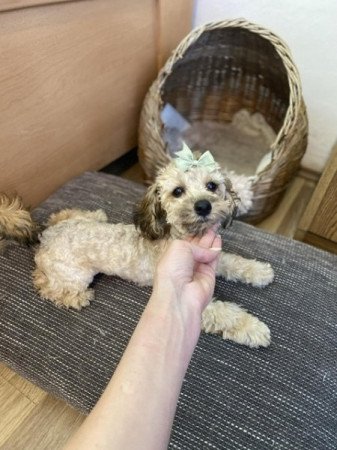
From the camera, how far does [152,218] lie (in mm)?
1097

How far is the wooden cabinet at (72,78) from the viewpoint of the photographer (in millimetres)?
1309

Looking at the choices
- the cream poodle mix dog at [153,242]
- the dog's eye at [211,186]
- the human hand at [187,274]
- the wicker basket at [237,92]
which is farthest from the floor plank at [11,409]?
the wicker basket at [237,92]

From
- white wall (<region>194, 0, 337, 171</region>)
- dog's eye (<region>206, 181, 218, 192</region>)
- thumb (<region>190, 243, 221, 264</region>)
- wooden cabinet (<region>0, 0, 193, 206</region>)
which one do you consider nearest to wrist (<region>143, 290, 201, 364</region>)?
thumb (<region>190, 243, 221, 264</region>)

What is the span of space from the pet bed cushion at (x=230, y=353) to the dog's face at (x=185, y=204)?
0.27m

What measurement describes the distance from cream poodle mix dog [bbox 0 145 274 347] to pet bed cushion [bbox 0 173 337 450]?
1.7 inches

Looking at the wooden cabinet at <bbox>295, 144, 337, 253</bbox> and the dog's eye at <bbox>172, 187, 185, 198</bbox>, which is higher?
the dog's eye at <bbox>172, 187, 185, 198</bbox>

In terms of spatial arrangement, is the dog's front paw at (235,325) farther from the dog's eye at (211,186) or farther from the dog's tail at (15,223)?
the dog's tail at (15,223)

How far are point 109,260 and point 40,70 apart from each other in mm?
775

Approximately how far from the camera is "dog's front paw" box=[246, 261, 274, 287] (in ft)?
4.05

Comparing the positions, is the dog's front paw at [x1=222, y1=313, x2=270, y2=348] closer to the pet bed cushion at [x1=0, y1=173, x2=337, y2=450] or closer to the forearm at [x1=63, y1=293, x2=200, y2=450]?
the pet bed cushion at [x1=0, y1=173, x2=337, y2=450]

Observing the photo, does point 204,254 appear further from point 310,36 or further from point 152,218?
point 310,36

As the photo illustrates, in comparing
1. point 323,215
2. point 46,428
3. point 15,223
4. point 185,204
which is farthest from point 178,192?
point 46,428

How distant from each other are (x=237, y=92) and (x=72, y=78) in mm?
1063

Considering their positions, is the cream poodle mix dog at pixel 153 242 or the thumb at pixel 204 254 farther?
the cream poodle mix dog at pixel 153 242
